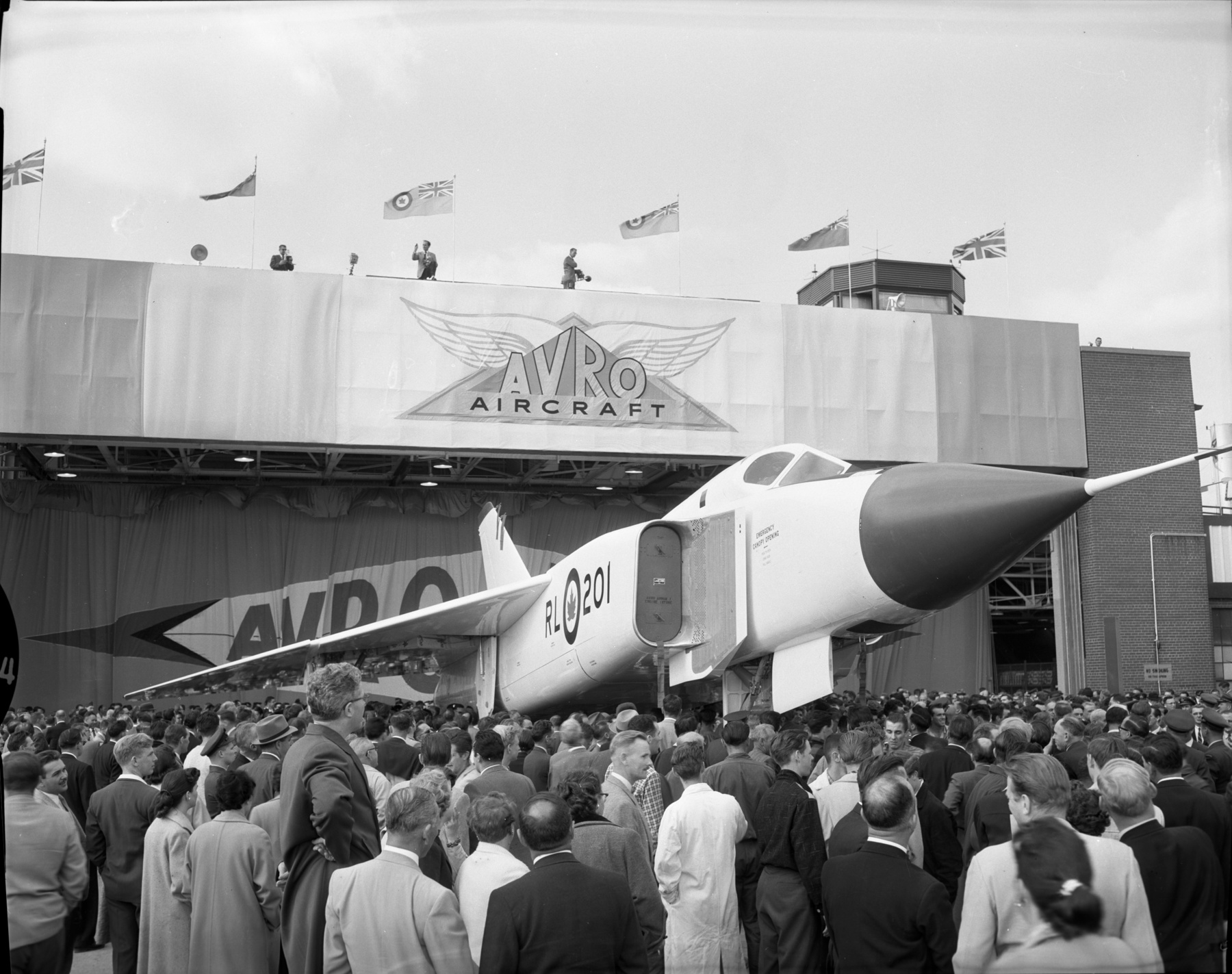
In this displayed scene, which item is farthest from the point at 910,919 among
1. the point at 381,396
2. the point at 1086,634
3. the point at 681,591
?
the point at 1086,634

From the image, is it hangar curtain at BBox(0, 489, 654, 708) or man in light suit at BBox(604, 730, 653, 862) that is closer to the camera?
man in light suit at BBox(604, 730, 653, 862)

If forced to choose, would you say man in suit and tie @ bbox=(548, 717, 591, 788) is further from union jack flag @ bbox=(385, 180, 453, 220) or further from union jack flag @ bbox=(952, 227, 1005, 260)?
union jack flag @ bbox=(952, 227, 1005, 260)

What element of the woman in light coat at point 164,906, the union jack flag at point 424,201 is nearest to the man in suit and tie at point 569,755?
the woman in light coat at point 164,906

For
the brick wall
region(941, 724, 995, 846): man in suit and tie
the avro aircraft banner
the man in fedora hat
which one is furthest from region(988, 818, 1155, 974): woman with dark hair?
the brick wall

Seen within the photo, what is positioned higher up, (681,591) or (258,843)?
(681,591)

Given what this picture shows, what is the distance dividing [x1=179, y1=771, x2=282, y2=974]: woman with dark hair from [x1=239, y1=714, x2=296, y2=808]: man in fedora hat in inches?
36.7

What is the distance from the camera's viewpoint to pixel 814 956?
4328 millimetres

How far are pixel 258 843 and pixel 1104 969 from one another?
3.15 metres

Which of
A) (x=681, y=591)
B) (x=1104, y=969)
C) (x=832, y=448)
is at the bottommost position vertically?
(x=1104, y=969)

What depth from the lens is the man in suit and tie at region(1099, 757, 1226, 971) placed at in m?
3.59

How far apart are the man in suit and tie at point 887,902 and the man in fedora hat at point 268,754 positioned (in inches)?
119

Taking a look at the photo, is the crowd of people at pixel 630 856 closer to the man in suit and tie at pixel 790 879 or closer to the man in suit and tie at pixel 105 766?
the man in suit and tie at pixel 790 879

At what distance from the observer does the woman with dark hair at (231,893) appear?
4.09 meters

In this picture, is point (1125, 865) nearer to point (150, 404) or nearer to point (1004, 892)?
point (1004, 892)
